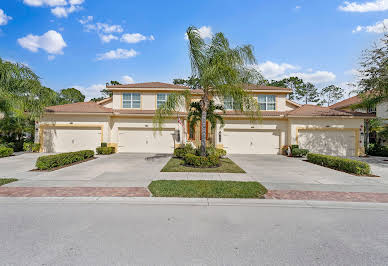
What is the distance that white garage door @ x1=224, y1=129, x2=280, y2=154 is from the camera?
17.4m

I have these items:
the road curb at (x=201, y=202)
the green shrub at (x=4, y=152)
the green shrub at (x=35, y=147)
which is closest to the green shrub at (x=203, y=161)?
the road curb at (x=201, y=202)

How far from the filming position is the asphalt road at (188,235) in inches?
117

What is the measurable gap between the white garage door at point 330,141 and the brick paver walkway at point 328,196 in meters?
11.2

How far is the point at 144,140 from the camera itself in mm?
17359

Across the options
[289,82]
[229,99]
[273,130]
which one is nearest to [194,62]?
[229,99]

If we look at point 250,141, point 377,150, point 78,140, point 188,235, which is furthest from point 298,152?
point 78,140

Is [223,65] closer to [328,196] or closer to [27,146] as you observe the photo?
[328,196]

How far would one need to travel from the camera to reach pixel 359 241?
3506 millimetres

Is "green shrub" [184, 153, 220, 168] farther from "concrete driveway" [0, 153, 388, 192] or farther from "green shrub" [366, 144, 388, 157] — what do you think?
"green shrub" [366, 144, 388, 157]

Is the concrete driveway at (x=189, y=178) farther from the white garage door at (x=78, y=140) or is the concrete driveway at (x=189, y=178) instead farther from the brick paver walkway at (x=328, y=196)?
the white garage door at (x=78, y=140)

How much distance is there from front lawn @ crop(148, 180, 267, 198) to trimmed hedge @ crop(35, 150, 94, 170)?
6247mm

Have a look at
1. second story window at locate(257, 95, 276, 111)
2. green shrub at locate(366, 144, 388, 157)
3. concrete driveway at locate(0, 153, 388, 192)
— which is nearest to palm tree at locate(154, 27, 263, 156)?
concrete driveway at locate(0, 153, 388, 192)

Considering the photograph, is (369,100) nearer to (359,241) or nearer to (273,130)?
(273,130)

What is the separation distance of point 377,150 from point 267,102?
434 inches
